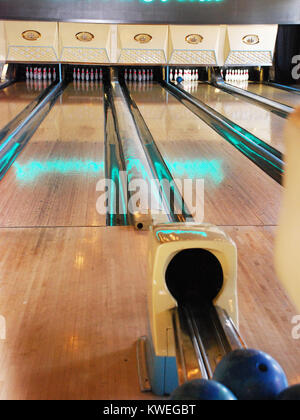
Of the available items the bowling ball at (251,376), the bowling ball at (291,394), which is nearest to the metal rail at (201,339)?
the bowling ball at (251,376)

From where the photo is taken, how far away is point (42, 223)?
7.95 ft

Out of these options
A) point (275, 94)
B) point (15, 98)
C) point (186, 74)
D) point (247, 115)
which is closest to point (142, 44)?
point (186, 74)

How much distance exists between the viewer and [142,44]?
6.95 m

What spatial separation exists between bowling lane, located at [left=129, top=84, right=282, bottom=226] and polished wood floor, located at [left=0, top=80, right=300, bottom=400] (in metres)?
0.01

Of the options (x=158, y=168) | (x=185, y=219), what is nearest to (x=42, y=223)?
(x=185, y=219)

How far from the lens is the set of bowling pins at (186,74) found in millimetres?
7594

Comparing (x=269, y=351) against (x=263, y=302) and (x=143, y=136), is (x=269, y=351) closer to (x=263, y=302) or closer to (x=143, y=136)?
(x=263, y=302)

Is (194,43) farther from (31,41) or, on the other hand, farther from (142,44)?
(31,41)

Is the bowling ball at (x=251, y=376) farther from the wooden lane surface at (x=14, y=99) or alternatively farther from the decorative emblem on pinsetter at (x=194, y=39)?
the decorative emblem on pinsetter at (x=194, y=39)

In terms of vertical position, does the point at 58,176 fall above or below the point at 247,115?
below

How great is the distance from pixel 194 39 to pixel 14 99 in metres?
2.84

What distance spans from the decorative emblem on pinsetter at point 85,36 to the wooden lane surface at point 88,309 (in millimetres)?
5129
